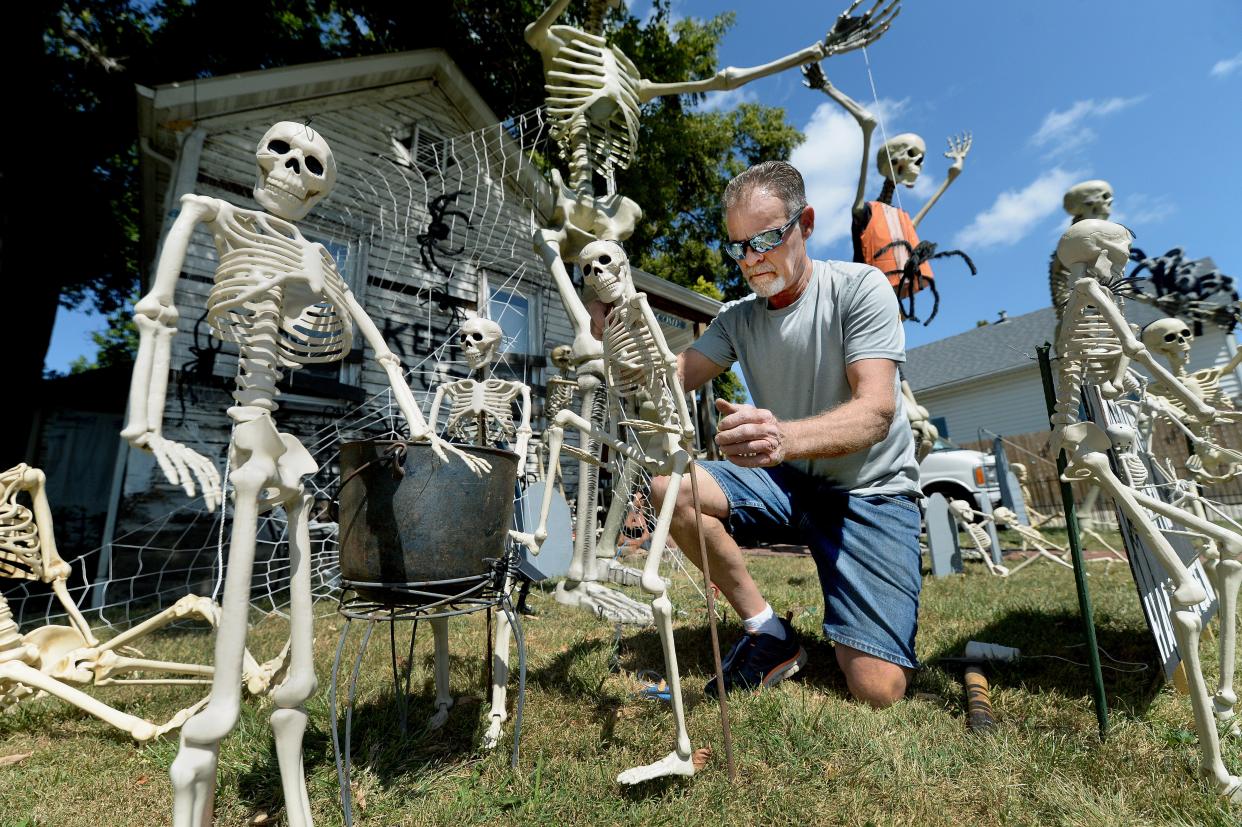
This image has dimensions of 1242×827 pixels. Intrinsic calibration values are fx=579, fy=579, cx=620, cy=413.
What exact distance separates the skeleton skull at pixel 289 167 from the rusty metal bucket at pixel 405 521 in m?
0.68

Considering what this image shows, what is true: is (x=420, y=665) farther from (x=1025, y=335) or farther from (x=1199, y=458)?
(x=1025, y=335)

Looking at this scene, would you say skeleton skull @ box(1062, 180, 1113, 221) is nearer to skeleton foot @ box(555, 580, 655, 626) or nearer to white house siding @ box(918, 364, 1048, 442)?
Result: skeleton foot @ box(555, 580, 655, 626)

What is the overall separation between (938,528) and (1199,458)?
8.96 ft

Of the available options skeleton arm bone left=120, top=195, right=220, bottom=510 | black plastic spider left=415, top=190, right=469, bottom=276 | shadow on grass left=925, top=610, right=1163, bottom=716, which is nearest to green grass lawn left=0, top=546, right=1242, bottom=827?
shadow on grass left=925, top=610, right=1163, bottom=716

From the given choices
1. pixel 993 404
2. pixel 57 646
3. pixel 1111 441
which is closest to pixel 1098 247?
pixel 1111 441

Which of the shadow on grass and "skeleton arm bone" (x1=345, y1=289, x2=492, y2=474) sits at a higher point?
"skeleton arm bone" (x1=345, y1=289, x2=492, y2=474)

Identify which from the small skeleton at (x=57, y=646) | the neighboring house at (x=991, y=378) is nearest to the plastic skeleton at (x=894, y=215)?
the small skeleton at (x=57, y=646)

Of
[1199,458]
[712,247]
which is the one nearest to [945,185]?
[1199,458]

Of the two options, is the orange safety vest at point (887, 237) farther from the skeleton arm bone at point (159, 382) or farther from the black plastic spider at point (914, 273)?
the skeleton arm bone at point (159, 382)

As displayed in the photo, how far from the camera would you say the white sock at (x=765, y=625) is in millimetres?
2652

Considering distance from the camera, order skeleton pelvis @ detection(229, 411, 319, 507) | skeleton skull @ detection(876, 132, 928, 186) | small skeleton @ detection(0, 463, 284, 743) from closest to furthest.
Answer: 1. skeleton pelvis @ detection(229, 411, 319, 507)
2. small skeleton @ detection(0, 463, 284, 743)
3. skeleton skull @ detection(876, 132, 928, 186)

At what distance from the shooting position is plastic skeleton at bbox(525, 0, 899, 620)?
131 inches

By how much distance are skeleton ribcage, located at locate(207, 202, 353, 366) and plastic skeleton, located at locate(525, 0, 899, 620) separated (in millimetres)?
1481

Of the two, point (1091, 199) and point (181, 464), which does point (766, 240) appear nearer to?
point (1091, 199)
